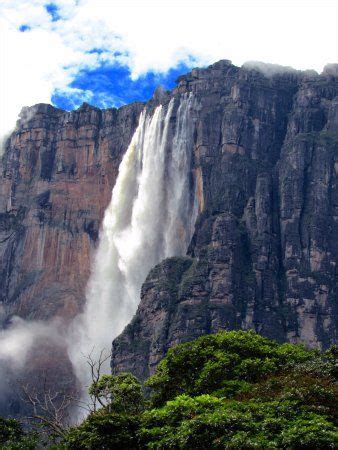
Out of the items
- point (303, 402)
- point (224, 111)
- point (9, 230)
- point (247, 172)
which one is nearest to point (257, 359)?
point (303, 402)

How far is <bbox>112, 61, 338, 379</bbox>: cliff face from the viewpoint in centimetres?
8775

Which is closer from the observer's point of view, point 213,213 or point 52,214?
point 213,213

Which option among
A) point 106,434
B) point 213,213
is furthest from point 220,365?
point 213,213

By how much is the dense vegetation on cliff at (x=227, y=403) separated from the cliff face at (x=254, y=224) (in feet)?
139

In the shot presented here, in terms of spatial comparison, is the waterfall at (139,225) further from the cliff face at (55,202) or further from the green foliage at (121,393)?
the green foliage at (121,393)

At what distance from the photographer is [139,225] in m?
107

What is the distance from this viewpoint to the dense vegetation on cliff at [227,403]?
101 ft

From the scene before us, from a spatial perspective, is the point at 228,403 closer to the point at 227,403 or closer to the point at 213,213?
the point at 227,403

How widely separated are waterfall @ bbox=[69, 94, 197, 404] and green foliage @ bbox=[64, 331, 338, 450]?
58.4 m

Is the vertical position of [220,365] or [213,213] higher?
[213,213]

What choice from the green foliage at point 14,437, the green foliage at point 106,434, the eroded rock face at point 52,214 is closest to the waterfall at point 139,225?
the eroded rock face at point 52,214

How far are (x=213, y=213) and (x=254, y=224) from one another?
476 centimetres

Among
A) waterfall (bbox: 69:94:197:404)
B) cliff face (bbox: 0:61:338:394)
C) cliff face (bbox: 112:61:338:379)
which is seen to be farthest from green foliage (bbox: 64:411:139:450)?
waterfall (bbox: 69:94:197:404)

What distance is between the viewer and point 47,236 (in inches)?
4638
